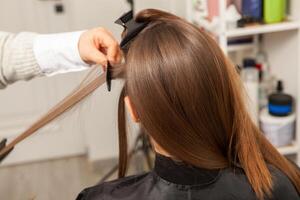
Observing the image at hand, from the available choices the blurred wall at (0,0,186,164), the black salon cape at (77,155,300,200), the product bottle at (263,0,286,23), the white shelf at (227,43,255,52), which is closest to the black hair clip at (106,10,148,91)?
the black salon cape at (77,155,300,200)

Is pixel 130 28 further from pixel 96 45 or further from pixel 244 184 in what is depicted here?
pixel 244 184

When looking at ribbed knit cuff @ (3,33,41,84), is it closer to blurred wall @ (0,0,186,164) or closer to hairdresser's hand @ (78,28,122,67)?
hairdresser's hand @ (78,28,122,67)

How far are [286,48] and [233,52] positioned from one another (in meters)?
0.26

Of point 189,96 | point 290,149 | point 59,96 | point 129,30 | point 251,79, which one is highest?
point 129,30

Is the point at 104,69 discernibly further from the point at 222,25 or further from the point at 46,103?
the point at 46,103

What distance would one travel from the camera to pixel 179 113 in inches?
33.2

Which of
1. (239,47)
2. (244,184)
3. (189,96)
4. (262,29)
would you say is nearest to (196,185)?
(244,184)

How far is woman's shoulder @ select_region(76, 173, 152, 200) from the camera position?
3.18 ft

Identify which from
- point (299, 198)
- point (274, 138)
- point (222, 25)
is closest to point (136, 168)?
point (274, 138)

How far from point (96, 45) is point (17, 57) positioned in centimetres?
24

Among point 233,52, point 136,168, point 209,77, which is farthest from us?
point 136,168

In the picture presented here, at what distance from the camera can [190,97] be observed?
831 mm

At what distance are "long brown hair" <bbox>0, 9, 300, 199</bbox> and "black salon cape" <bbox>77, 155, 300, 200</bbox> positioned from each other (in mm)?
21

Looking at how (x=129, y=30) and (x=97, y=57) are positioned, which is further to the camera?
(x=97, y=57)
